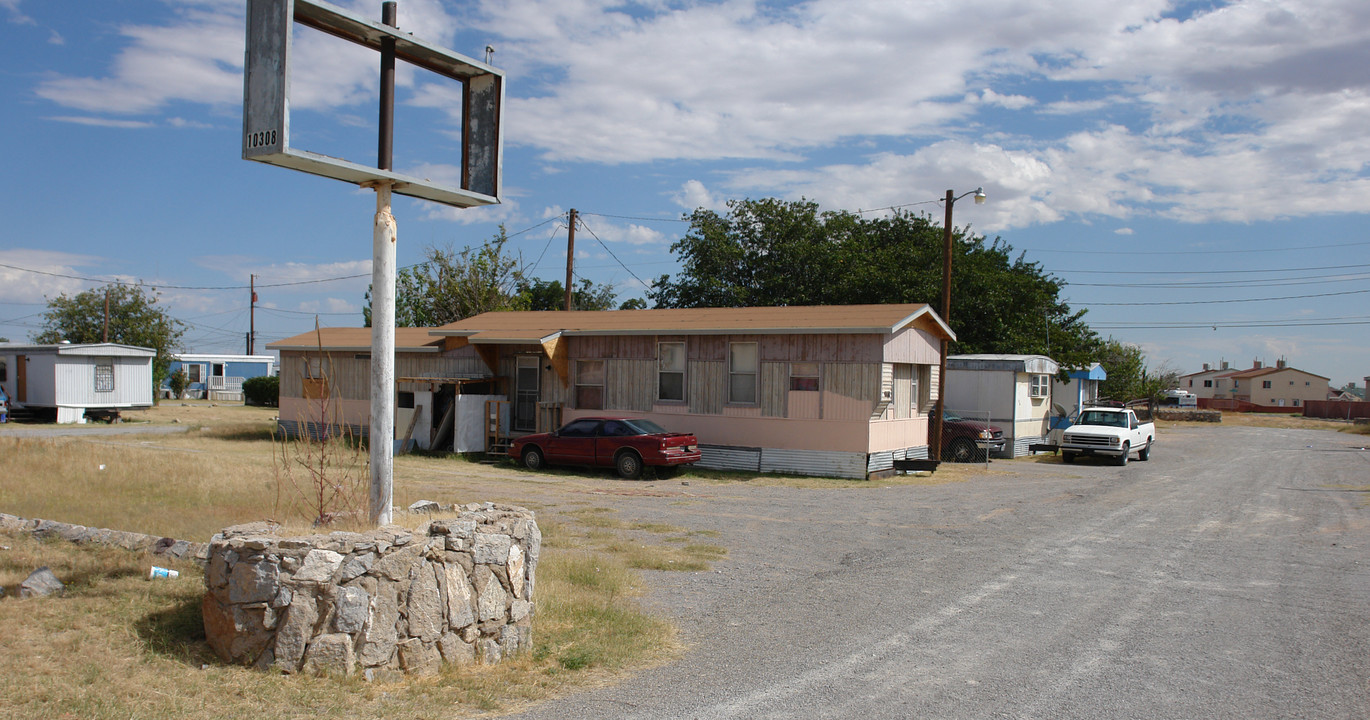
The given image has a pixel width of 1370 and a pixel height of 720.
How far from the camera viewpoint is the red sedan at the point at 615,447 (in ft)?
61.1

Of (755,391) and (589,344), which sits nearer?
(755,391)

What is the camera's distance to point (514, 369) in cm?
2378

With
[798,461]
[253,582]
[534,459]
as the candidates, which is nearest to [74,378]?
[534,459]

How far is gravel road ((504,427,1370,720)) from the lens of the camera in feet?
18.7

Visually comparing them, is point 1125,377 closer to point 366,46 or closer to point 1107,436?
point 1107,436

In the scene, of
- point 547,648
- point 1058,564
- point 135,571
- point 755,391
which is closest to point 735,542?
point 1058,564

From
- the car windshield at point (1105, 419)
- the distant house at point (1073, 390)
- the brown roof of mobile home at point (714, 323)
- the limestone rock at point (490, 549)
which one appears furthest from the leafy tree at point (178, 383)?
the limestone rock at point (490, 549)

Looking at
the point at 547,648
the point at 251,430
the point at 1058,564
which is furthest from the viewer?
the point at 251,430

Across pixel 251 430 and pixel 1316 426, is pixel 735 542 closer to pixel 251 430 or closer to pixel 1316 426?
pixel 251 430

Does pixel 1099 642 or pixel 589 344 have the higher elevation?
pixel 589 344

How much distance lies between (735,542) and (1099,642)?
199 inches

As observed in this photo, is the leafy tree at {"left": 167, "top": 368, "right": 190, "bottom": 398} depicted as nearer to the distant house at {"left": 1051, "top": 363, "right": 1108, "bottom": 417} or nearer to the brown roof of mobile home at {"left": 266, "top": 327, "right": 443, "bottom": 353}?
the brown roof of mobile home at {"left": 266, "top": 327, "right": 443, "bottom": 353}

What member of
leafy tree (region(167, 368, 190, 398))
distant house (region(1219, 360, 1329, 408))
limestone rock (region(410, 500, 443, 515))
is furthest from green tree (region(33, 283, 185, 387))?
distant house (region(1219, 360, 1329, 408))

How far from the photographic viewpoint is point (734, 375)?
20.5m
